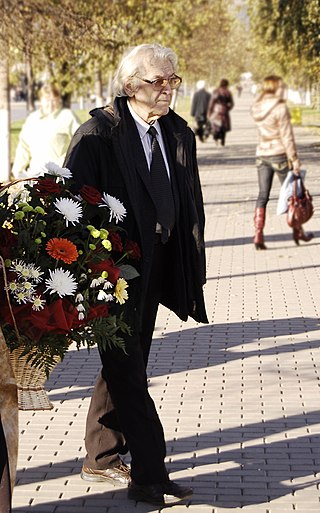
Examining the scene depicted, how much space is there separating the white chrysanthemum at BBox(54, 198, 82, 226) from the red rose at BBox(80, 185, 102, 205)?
8cm

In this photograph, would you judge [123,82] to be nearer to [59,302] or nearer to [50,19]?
[59,302]

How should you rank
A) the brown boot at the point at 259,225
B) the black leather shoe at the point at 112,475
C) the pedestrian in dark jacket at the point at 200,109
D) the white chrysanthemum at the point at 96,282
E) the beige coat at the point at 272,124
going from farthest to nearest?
the pedestrian in dark jacket at the point at 200,109 → the brown boot at the point at 259,225 → the beige coat at the point at 272,124 → the black leather shoe at the point at 112,475 → the white chrysanthemum at the point at 96,282

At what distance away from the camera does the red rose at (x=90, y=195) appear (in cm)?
457

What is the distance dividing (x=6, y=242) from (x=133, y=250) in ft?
2.01

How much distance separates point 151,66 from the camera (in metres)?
5.00

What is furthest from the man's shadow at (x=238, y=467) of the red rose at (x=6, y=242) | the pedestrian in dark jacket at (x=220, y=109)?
the pedestrian in dark jacket at (x=220, y=109)

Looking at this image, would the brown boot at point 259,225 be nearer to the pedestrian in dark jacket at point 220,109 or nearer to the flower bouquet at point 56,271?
the flower bouquet at point 56,271

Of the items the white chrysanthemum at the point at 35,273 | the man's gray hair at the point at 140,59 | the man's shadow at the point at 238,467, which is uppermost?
the man's gray hair at the point at 140,59

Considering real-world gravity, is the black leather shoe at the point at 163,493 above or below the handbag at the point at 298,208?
above

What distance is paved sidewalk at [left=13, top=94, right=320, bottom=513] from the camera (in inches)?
210

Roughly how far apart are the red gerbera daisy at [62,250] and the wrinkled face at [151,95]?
96 centimetres

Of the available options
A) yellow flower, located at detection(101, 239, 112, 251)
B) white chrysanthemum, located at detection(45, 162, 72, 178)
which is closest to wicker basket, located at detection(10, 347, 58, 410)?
yellow flower, located at detection(101, 239, 112, 251)

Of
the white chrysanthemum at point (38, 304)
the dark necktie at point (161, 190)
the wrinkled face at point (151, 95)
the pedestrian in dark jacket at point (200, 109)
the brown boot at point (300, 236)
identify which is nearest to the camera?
the white chrysanthemum at point (38, 304)

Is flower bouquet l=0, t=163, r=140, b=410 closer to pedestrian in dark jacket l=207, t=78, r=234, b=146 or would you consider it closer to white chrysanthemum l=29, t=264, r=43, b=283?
white chrysanthemum l=29, t=264, r=43, b=283
